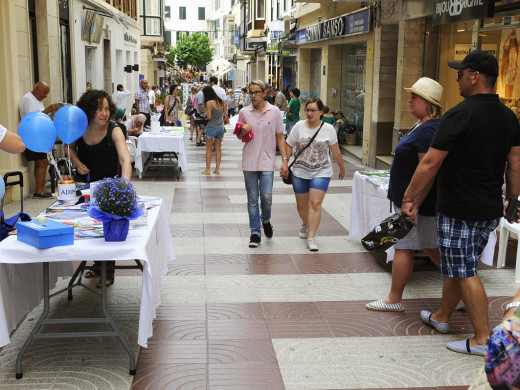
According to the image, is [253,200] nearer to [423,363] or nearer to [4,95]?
[423,363]

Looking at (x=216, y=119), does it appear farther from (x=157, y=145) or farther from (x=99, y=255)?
(x=99, y=255)

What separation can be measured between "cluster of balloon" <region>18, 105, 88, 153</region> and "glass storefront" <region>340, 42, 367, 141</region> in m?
13.2

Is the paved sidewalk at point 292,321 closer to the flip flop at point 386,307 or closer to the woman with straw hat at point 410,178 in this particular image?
the flip flop at point 386,307

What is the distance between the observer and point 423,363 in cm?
453

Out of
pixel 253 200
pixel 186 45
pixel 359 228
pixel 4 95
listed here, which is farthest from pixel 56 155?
pixel 186 45

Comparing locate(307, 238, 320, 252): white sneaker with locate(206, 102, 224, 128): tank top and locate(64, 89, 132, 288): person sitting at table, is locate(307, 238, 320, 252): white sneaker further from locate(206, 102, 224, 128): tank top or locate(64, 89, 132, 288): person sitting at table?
locate(206, 102, 224, 128): tank top

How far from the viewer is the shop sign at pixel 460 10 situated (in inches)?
355

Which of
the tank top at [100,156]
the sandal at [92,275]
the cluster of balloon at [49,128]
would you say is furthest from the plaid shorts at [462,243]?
the sandal at [92,275]

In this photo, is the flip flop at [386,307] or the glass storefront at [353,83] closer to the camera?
the flip flop at [386,307]

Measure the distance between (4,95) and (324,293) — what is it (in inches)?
Result: 262

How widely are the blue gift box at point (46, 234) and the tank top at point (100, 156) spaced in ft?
5.09

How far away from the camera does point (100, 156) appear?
5.71m

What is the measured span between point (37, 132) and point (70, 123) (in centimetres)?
27

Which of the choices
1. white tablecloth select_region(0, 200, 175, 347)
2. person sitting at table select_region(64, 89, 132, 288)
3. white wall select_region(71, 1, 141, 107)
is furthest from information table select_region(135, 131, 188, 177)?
white tablecloth select_region(0, 200, 175, 347)
